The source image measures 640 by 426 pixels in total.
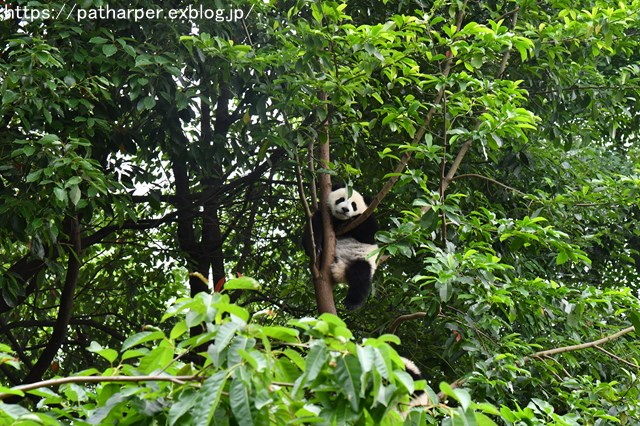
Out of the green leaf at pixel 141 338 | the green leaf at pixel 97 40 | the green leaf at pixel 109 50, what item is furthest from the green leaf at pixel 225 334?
the green leaf at pixel 97 40

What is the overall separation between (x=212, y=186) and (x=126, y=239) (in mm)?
1300

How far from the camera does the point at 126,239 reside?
26.1ft

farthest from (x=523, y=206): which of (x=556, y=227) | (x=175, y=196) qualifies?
(x=175, y=196)

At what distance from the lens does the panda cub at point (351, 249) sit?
5.52 meters

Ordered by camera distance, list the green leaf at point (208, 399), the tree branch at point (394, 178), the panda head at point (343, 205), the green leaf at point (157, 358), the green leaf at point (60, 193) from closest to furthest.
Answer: the green leaf at point (208, 399), the green leaf at point (157, 358), the green leaf at point (60, 193), the tree branch at point (394, 178), the panda head at point (343, 205)

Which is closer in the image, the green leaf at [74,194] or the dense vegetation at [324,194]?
the dense vegetation at [324,194]

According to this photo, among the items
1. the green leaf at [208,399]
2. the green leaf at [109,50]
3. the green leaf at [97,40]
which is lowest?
the green leaf at [208,399]

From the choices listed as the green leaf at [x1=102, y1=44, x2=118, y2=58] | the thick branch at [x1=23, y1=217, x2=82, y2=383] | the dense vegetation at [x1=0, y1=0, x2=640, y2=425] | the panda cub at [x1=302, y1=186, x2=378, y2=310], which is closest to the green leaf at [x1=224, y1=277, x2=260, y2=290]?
the dense vegetation at [x1=0, y1=0, x2=640, y2=425]

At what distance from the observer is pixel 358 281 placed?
5.63 m

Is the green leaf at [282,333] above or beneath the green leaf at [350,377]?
above

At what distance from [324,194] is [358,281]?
0.85 meters

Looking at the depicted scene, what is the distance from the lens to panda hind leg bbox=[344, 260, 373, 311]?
18.3ft

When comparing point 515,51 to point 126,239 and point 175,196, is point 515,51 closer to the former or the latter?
point 175,196

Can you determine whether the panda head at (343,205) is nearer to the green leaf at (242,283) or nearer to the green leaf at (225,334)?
the green leaf at (242,283)
